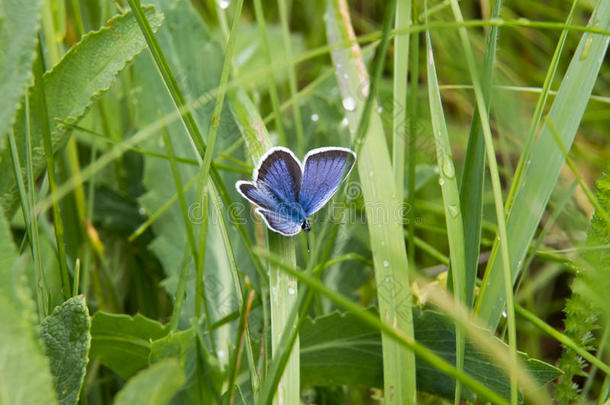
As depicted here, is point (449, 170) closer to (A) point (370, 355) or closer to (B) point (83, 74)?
(A) point (370, 355)

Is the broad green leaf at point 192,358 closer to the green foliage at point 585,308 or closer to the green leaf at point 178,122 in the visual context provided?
the green leaf at point 178,122

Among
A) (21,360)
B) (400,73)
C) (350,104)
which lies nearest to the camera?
(21,360)

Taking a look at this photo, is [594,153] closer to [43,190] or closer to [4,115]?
[43,190]

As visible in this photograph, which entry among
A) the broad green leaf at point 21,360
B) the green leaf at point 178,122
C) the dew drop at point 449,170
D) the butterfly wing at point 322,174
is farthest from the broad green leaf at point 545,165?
the broad green leaf at point 21,360

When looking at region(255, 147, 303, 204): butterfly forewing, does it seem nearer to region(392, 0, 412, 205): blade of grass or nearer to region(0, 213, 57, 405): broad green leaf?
region(392, 0, 412, 205): blade of grass

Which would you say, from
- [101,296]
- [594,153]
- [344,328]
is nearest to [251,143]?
[344,328]

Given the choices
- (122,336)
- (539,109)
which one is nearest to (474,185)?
(539,109)

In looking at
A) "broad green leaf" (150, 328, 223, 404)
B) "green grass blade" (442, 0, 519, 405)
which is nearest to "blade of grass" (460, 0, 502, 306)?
"green grass blade" (442, 0, 519, 405)
